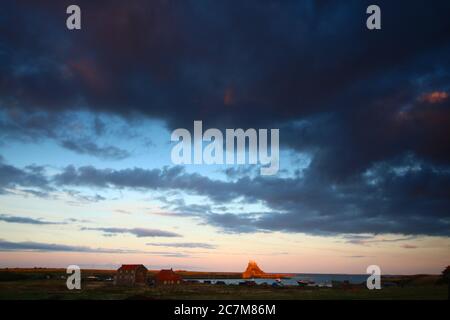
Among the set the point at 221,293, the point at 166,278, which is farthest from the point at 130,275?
the point at 221,293

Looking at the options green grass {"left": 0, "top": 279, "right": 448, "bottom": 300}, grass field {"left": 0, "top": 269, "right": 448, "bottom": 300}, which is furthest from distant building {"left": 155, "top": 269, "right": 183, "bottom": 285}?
green grass {"left": 0, "top": 279, "right": 448, "bottom": 300}

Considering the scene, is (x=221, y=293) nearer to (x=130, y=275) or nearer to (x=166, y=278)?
(x=130, y=275)

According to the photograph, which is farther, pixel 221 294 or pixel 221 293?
pixel 221 293

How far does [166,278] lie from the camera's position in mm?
122312

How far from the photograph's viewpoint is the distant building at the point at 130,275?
113 meters

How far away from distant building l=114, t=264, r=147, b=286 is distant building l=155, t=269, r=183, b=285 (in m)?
5.03

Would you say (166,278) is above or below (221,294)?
below

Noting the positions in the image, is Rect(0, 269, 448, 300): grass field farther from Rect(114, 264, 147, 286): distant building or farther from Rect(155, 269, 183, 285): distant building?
Rect(155, 269, 183, 285): distant building

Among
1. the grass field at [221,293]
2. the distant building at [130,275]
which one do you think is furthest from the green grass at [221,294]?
the distant building at [130,275]

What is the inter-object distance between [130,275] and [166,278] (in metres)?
13.1
